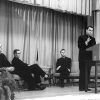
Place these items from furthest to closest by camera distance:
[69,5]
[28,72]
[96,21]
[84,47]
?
[96,21]
[69,5]
[28,72]
[84,47]

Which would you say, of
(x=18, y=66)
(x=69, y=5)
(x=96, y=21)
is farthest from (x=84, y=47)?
(x=96, y=21)

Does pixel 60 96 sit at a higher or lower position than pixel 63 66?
lower

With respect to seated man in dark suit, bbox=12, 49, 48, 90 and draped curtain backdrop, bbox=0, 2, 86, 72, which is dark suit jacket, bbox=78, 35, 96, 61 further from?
draped curtain backdrop, bbox=0, 2, 86, 72

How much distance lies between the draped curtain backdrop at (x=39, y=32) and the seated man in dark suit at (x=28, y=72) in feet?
1.96

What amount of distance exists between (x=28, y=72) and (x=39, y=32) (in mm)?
1886

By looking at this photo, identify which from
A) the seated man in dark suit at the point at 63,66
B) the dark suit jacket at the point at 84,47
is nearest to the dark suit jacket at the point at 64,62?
the seated man in dark suit at the point at 63,66

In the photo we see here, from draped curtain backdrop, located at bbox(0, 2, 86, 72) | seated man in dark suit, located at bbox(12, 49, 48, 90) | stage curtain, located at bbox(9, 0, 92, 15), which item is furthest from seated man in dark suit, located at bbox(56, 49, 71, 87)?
stage curtain, located at bbox(9, 0, 92, 15)

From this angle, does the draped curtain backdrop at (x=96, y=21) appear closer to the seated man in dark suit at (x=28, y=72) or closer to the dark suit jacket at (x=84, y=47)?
the seated man in dark suit at (x=28, y=72)

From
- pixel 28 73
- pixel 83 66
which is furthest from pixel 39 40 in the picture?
pixel 83 66

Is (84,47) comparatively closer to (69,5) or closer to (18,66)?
(18,66)

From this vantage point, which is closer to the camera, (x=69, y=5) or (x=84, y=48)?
(x=84, y=48)

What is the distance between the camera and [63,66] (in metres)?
8.48

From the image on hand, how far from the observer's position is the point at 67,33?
9.58 m

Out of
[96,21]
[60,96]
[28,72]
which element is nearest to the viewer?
[60,96]
